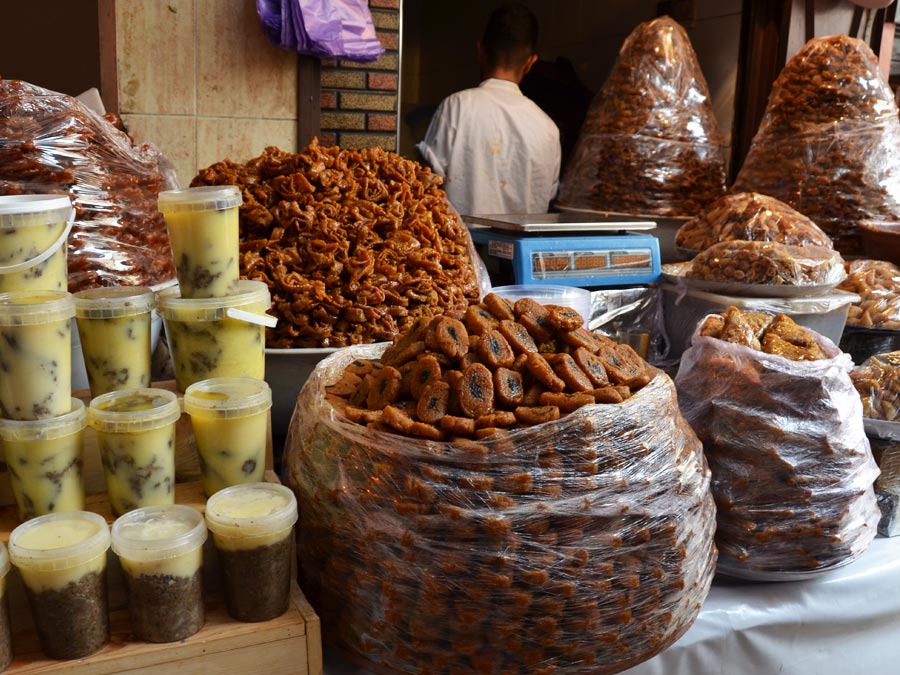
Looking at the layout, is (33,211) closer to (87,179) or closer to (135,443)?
(135,443)

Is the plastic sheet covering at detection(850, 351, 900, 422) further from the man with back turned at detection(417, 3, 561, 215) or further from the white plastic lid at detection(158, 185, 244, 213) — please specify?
the man with back turned at detection(417, 3, 561, 215)

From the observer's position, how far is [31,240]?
1125 millimetres

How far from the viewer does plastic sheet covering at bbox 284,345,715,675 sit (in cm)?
103

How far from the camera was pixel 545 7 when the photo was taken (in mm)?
6539

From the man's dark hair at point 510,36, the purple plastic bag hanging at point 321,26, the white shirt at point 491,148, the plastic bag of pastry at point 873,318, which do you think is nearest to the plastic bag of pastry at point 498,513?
the plastic bag of pastry at point 873,318

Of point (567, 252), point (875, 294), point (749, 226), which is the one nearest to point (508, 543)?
point (567, 252)

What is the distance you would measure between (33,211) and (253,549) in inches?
22.3

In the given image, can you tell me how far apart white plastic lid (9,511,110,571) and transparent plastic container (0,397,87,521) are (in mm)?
66

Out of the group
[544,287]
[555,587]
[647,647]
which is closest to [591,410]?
[555,587]

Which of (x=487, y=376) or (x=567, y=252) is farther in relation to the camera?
(x=567, y=252)

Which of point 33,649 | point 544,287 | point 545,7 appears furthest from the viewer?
point 545,7

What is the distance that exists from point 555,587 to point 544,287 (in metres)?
1.11

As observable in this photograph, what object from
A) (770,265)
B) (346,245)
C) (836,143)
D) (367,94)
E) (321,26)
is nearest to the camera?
(346,245)

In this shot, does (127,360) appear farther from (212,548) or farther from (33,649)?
(33,649)
